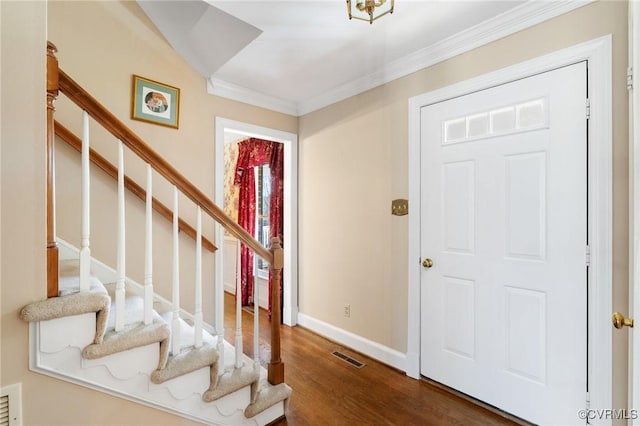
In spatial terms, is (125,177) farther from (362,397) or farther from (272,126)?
(362,397)

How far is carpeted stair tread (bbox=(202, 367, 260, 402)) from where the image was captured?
4.92ft

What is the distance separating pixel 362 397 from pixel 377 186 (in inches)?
64.5

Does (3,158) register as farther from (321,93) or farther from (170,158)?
(321,93)

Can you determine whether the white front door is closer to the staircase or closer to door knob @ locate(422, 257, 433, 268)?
door knob @ locate(422, 257, 433, 268)

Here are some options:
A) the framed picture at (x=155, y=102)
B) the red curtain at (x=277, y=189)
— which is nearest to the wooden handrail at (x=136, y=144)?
the framed picture at (x=155, y=102)

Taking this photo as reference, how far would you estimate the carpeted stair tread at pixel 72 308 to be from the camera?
1.04 metres

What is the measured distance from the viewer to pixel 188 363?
1.40 meters

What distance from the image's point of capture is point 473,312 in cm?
201

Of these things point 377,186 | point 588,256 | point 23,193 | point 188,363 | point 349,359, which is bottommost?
point 349,359

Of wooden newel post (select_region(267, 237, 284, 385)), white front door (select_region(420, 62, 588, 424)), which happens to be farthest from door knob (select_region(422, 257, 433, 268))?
wooden newel post (select_region(267, 237, 284, 385))

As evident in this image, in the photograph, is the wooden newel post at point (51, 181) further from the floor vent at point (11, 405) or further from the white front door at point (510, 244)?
the white front door at point (510, 244)

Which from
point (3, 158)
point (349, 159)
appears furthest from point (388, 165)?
point (3, 158)

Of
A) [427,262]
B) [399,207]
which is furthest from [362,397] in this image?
[399,207]

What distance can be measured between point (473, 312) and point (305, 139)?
2.34 metres
